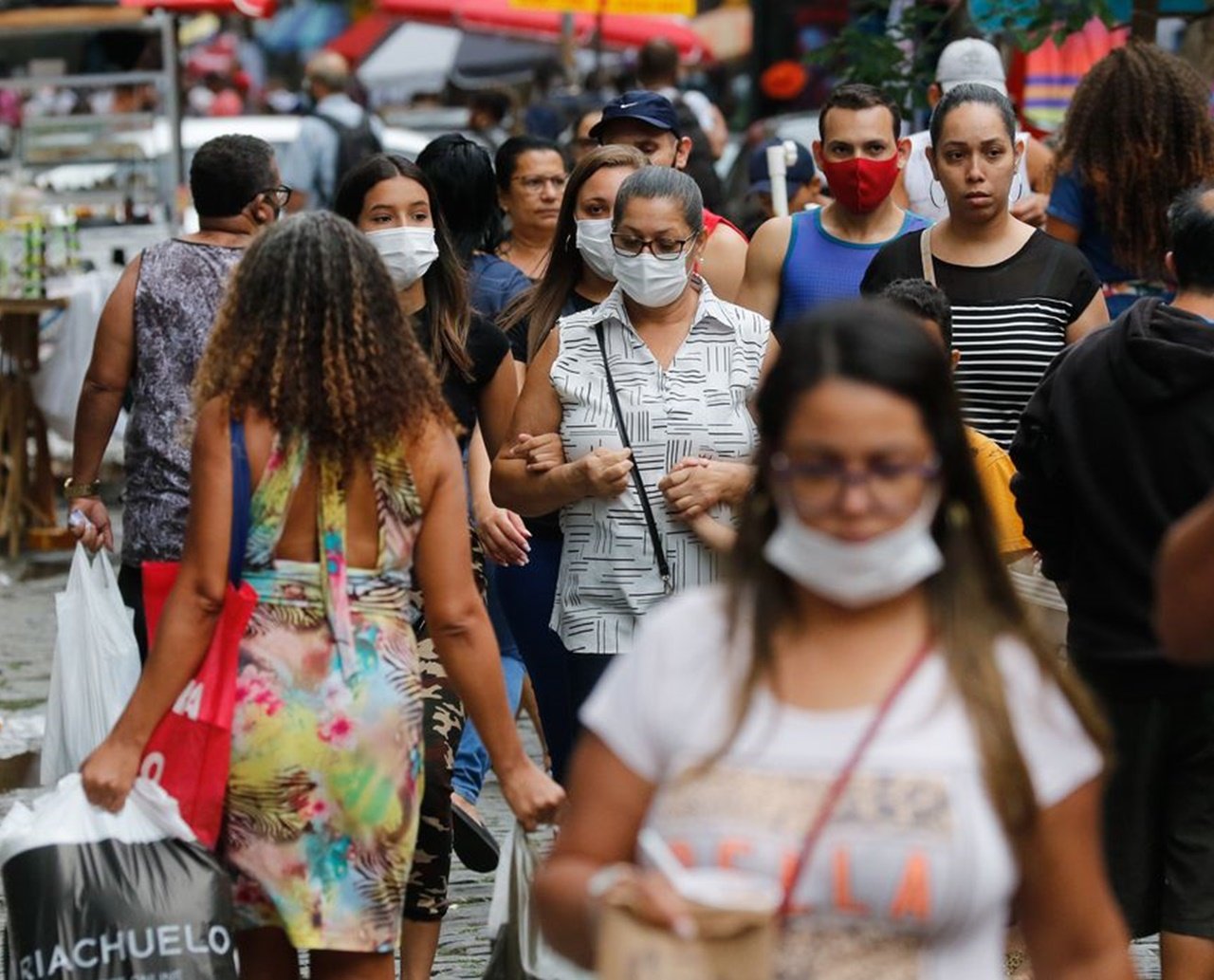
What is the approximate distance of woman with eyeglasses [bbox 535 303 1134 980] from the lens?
277cm

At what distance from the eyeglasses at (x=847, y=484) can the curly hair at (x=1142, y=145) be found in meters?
4.40

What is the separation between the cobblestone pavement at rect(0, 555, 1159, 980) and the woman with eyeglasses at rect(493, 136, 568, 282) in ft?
5.78

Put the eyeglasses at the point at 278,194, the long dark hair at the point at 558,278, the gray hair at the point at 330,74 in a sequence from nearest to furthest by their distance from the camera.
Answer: the long dark hair at the point at 558,278 < the eyeglasses at the point at 278,194 < the gray hair at the point at 330,74

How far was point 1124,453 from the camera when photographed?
4.76 m

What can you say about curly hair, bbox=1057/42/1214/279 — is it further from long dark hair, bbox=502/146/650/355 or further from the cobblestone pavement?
the cobblestone pavement

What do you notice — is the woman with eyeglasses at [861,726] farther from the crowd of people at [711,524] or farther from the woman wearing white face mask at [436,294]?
the woman wearing white face mask at [436,294]

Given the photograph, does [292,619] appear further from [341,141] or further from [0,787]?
[341,141]

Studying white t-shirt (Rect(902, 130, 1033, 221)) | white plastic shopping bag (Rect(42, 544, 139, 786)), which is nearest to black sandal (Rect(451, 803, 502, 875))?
white plastic shopping bag (Rect(42, 544, 139, 786))

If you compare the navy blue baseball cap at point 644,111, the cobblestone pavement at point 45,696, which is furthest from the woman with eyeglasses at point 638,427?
the navy blue baseball cap at point 644,111

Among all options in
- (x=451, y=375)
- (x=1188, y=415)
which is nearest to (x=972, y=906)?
(x=1188, y=415)

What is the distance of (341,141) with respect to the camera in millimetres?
14562

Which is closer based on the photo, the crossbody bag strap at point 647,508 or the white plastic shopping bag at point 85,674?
the white plastic shopping bag at point 85,674

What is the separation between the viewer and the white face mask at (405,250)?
597cm

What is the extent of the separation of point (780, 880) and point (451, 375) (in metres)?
3.36
